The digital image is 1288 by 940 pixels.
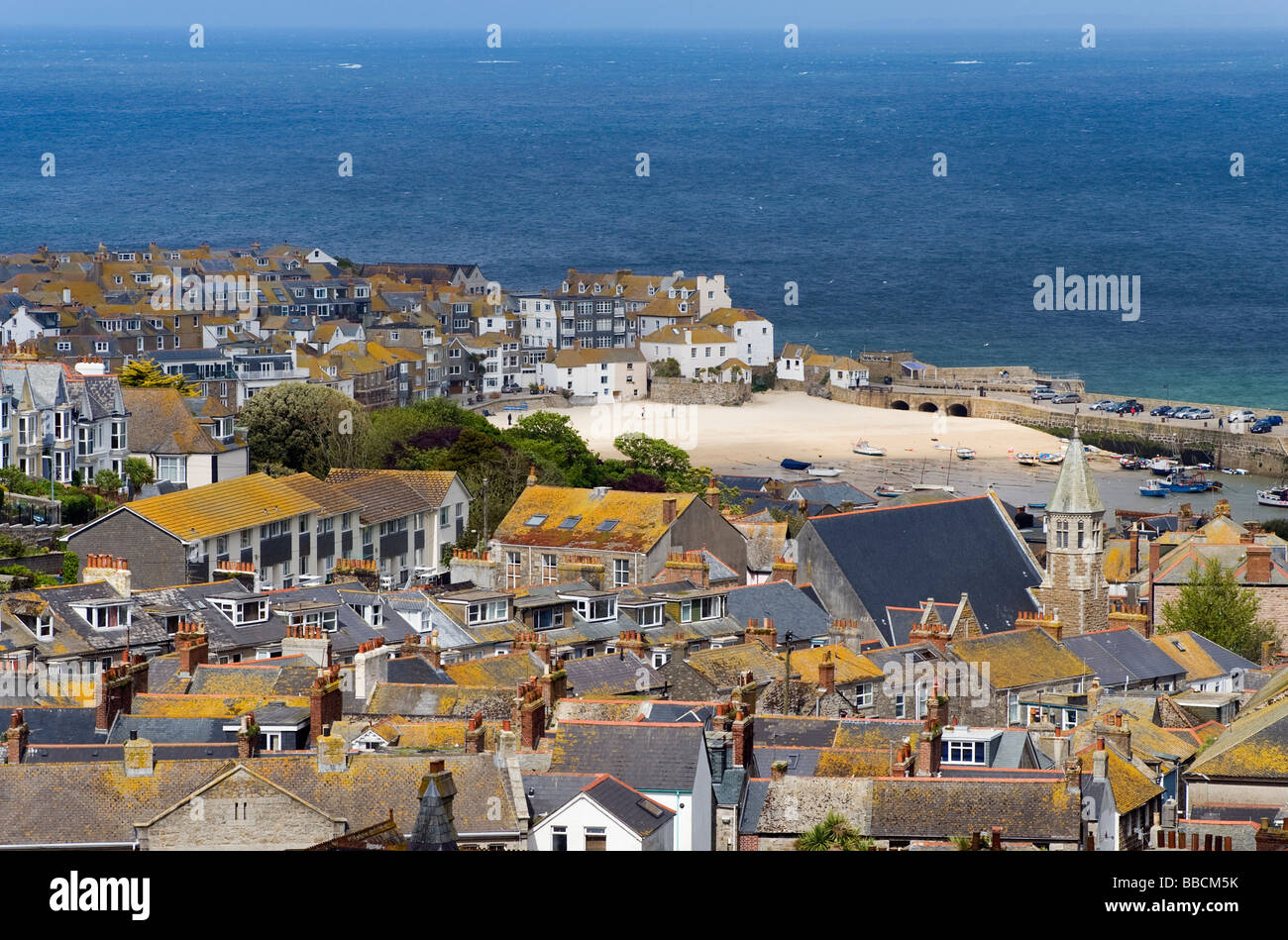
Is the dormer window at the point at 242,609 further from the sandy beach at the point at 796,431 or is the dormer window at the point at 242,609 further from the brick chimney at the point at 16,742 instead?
the sandy beach at the point at 796,431

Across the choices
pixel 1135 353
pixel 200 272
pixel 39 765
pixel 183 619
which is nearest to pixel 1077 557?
pixel 183 619

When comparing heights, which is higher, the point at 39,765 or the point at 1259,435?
the point at 39,765

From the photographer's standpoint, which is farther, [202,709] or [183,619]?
[183,619]

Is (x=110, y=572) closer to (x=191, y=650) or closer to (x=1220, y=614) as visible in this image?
(x=191, y=650)

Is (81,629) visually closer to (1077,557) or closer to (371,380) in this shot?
(1077,557)
